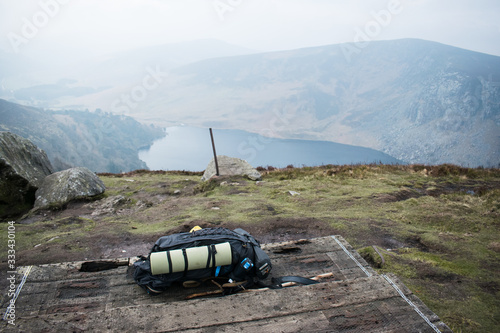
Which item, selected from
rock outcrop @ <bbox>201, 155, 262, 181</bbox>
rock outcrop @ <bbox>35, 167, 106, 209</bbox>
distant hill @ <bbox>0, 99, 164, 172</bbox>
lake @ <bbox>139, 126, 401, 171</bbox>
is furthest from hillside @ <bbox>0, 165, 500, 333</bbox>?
distant hill @ <bbox>0, 99, 164, 172</bbox>

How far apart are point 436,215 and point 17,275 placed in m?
12.9

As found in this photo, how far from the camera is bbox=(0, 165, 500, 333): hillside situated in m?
6.77

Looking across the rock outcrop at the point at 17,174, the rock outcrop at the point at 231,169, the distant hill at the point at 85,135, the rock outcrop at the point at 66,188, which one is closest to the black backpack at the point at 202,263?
the rock outcrop at the point at 66,188

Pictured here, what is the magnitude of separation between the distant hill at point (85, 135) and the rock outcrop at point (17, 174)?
56711 mm

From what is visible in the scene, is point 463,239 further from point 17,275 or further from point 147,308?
point 17,275

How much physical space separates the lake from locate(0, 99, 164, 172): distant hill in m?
6.22

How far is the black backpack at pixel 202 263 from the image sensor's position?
17.6 feet

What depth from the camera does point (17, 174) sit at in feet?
43.8

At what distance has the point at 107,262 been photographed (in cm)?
650

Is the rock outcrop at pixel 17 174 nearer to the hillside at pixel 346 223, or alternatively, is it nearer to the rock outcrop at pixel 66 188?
the rock outcrop at pixel 66 188

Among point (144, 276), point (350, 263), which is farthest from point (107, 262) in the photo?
point (350, 263)

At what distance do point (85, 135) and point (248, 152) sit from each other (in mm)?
58315

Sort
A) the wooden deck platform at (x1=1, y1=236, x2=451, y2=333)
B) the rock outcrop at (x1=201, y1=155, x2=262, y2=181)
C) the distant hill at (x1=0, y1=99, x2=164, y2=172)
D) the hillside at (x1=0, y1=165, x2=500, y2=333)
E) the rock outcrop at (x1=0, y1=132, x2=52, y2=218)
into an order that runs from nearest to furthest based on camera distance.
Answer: the wooden deck platform at (x1=1, y1=236, x2=451, y2=333), the hillside at (x1=0, y1=165, x2=500, y2=333), the rock outcrop at (x1=0, y1=132, x2=52, y2=218), the rock outcrop at (x1=201, y1=155, x2=262, y2=181), the distant hill at (x1=0, y1=99, x2=164, y2=172)

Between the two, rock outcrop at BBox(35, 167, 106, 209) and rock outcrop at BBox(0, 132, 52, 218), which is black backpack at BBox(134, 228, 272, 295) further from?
rock outcrop at BBox(0, 132, 52, 218)
